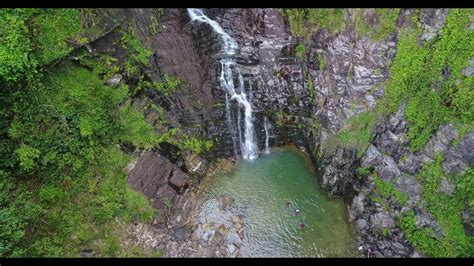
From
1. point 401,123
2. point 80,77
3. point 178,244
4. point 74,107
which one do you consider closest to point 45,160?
point 74,107

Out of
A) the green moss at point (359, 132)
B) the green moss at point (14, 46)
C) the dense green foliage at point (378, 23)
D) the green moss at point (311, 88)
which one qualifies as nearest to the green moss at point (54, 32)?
the green moss at point (14, 46)

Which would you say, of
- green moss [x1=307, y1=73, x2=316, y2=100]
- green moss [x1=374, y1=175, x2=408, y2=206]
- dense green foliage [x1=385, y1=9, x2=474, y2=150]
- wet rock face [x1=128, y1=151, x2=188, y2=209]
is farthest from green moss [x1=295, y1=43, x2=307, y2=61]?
wet rock face [x1=128, y1=151, x2=188, y2=209]

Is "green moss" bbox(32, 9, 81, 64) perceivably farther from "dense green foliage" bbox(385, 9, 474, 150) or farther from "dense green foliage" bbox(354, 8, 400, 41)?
"dense green foliage" bbox(385, 9, 474, 150)

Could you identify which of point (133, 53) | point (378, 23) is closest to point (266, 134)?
point (378, 23)

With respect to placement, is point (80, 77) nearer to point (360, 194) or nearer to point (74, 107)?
point (74, 107)

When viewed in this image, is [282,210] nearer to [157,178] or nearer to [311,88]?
[157,178]
